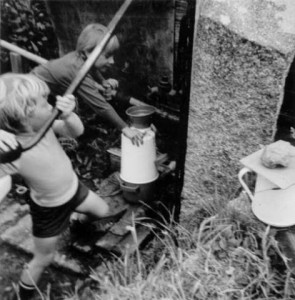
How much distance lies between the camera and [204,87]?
2.90m

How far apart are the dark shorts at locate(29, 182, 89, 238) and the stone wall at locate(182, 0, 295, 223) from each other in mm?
962

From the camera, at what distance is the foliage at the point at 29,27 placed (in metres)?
3.45

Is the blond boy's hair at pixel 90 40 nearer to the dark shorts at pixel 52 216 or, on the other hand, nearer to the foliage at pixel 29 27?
the dark shorts at pixel 52 216

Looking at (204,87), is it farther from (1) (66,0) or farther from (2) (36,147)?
(1) (66,0)

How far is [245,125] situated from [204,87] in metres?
0.40

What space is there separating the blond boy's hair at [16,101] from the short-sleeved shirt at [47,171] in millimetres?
101

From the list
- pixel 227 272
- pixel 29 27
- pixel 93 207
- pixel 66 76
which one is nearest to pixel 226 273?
pixel 227 272

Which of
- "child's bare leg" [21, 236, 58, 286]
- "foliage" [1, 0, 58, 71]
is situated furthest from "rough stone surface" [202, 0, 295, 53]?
"child's bare leg" [21, 236, 58, 286]

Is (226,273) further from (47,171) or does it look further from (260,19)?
(260,19)

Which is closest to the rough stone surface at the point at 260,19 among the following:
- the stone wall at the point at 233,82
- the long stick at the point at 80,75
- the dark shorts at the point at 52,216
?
the stone wall at the point at 233,82

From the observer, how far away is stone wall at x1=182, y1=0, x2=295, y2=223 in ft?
8.28

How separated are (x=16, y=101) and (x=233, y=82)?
1429 mm

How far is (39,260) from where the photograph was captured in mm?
2934

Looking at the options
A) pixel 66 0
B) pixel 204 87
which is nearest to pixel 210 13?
pixel 204 87
